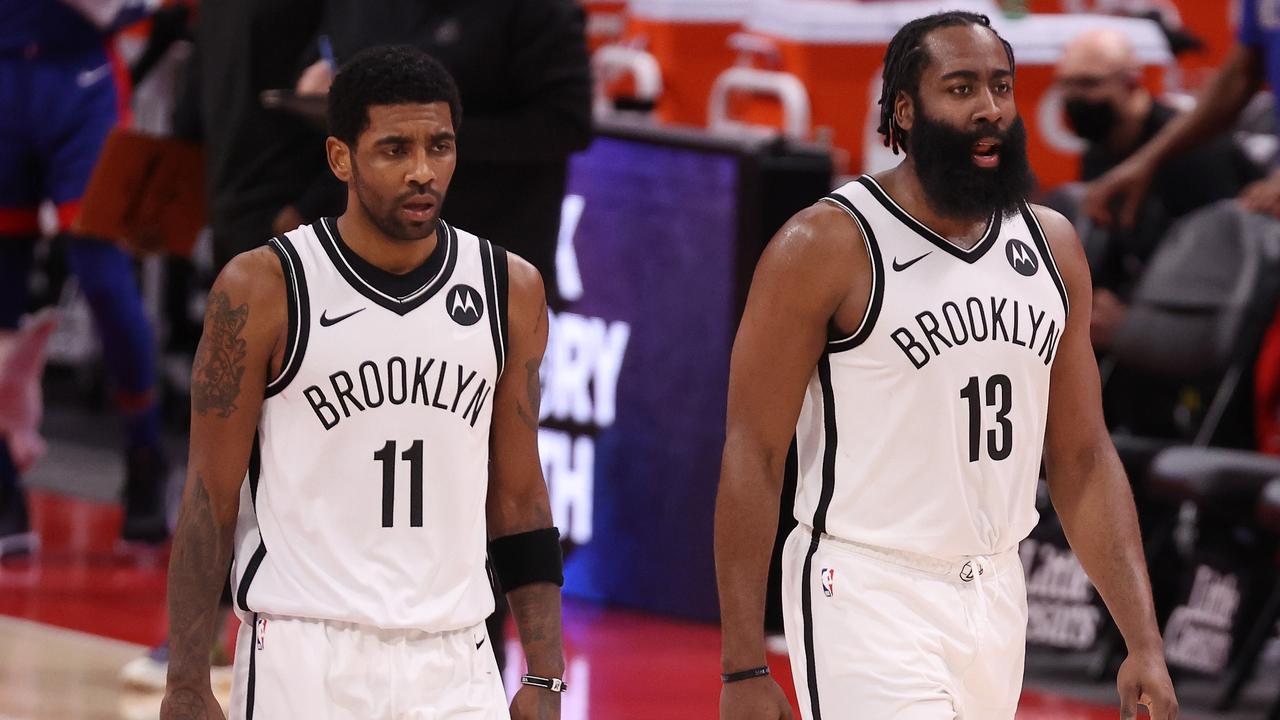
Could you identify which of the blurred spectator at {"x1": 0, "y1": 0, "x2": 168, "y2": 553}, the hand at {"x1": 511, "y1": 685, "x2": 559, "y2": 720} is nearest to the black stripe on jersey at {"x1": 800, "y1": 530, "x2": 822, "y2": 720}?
the hand at {"x1": 511, "y1": 685, "x2": 559, "y2": 720}

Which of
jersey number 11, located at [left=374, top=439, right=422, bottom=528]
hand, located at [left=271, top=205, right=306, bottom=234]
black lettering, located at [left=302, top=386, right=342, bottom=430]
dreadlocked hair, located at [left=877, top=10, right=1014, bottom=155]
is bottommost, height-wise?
jersey number 11, located at [left=374, top=439, right=422, bottom=528]

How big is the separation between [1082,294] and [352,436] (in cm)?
136

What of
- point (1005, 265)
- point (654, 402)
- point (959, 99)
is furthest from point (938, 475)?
point (654, 402)

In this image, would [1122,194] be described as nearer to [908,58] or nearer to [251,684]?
[908,58]

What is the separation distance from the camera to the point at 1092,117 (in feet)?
25.6

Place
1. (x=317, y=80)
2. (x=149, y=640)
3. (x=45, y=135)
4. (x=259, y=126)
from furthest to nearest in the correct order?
(x=45, y=135), (x=149, y=640), (x=259, y=126), (x=317, y=80)

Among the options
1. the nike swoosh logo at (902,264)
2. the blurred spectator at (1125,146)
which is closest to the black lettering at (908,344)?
the nike swoosh logo at (902,264)

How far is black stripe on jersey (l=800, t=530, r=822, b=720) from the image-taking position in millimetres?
3451

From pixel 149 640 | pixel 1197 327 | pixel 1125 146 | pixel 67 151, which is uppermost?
pixel 1125 146

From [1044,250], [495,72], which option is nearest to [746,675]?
[1044,250]

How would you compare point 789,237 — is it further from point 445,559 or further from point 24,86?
point 24,86

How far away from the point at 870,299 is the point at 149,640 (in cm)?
392

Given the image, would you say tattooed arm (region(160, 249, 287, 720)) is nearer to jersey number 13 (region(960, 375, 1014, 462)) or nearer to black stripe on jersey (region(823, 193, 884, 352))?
black stripe on jersey (region(823, 193, 884, 352))

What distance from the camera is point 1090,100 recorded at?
775 centimetres
